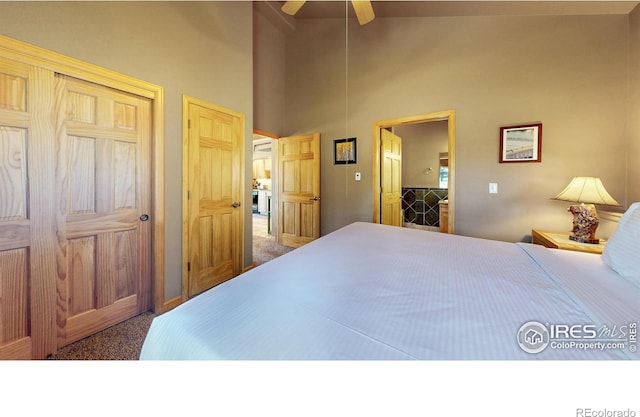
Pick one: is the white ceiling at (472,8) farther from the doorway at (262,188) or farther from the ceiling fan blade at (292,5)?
the doorway at (262,188)

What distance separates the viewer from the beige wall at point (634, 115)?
202 centimetres

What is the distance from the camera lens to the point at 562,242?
1.96m

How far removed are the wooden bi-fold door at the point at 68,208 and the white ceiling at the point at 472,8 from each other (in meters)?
2.95

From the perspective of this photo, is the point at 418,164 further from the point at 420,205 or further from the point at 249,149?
the point at 249,149

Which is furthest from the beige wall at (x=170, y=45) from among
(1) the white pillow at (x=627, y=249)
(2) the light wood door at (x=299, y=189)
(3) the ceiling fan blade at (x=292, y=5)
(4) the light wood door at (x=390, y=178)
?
(1) the white pillow at (x=627, y=249)

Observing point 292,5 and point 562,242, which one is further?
point 292,5

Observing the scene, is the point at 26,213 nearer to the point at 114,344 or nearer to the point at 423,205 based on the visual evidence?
the point at 114,344

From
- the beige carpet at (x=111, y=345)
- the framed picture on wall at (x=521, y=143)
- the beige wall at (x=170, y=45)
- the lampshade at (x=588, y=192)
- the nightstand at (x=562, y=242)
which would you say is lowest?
the beige carpet at (x=111, y=345)

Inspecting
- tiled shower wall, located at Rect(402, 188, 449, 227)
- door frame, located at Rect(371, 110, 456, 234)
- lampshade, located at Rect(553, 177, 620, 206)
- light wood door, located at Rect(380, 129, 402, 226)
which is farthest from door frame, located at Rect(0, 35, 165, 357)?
tiled shower wall, located at Rect(402, 188, 449, 227)

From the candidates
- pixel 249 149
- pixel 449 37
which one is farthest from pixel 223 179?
pixel 449 37

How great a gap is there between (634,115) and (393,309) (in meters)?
3.03

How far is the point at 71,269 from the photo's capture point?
1586 mm

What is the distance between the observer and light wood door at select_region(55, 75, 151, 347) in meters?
1.54

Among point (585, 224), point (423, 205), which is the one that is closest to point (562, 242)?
point (585, 224)
